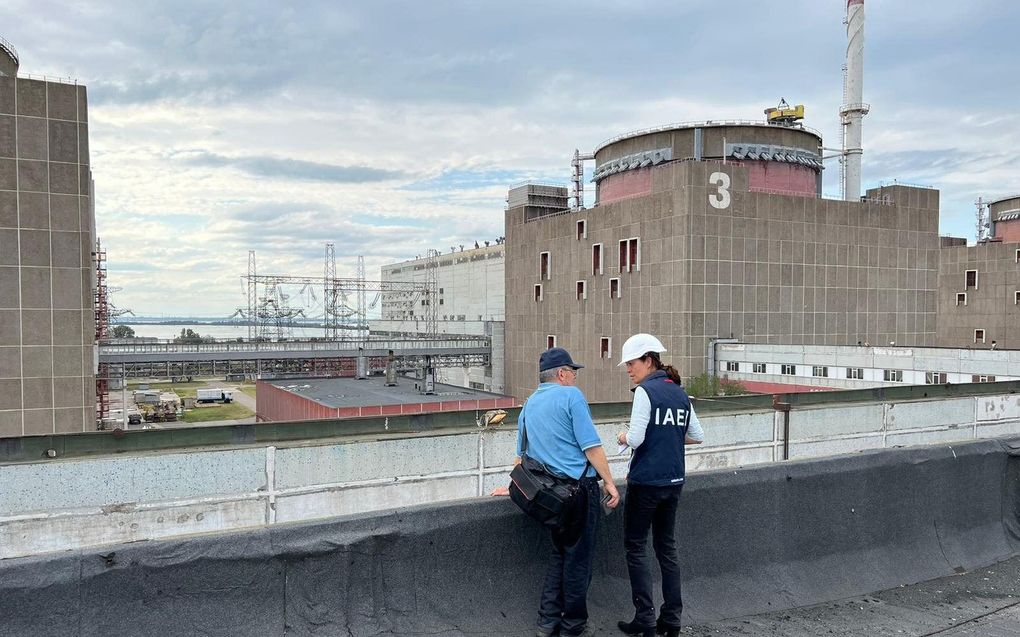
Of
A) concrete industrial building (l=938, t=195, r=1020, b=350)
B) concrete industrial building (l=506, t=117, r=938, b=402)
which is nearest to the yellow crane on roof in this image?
concrete industrial building (l=506, t=117, r=938, b=402)

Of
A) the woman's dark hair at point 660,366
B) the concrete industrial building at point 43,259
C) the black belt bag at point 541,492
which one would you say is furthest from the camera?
the concrete industrial building at point 43,259

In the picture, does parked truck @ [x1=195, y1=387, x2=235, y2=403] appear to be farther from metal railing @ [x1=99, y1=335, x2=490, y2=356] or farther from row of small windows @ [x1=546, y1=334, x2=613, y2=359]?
row of small windows @ [x1=546, y1=334, x2=613, y2=359]

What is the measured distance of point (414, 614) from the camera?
4.08 m

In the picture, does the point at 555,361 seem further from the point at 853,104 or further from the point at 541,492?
the point at 853,104

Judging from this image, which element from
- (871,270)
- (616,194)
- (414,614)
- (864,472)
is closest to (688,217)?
(616,194)

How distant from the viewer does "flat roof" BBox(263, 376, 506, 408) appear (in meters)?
36.8

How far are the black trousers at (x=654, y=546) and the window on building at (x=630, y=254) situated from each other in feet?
136

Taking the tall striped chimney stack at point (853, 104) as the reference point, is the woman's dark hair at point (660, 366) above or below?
below

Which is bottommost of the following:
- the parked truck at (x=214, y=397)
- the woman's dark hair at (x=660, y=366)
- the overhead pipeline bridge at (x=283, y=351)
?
the parked truck at (x=214, y=397)

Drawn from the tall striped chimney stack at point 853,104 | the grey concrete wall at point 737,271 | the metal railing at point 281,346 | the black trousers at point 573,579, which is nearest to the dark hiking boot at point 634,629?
the black trousers at point 573,579

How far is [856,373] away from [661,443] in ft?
116

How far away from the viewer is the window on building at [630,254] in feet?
148

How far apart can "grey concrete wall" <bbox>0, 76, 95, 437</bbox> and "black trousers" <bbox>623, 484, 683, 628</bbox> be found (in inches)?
1031

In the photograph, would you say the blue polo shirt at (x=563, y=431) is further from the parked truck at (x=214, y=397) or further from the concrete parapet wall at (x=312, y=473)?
the parked truck at (x=214, y=397)
